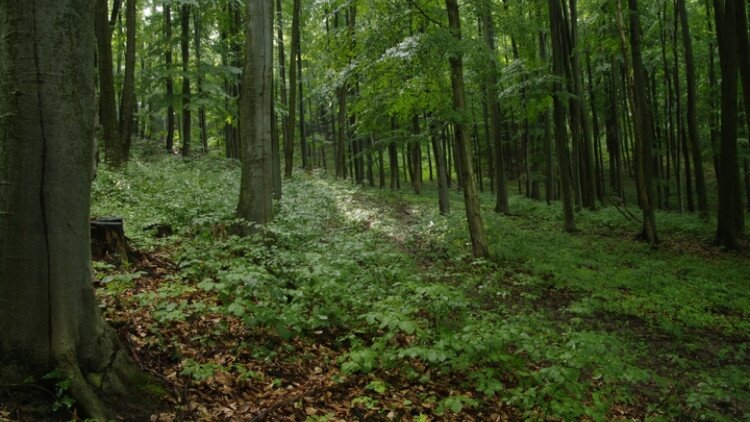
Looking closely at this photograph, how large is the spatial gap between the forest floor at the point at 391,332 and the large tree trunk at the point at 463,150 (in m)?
0.77

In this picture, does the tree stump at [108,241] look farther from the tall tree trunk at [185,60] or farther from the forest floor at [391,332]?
the tall tree trunk at [185,60]

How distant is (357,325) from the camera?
554 cm

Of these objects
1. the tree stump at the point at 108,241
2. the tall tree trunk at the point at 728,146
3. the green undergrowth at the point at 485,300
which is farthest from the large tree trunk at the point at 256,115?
the tall tree trunk at the point at 728,146

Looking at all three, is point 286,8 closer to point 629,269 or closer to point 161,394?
point 629,269

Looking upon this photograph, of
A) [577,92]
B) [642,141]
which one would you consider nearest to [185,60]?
[577,92]

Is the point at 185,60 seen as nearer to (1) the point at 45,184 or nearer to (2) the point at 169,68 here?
(2) the point at 169,68

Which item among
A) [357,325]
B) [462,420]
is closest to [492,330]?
[462,420]

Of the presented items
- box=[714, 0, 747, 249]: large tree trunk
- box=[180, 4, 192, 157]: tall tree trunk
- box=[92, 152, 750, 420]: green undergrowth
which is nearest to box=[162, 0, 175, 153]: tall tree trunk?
box=[180, 4, 192, 157]: tall tree trunk

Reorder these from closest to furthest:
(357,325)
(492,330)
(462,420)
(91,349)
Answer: (91,349) < (462,420) < (492,330) < (357,325)

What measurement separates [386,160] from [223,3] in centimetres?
2620

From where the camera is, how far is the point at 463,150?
10.6 meters

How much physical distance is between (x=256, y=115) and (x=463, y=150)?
498cm

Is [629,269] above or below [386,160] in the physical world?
below

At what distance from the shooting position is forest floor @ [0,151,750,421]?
407cm
